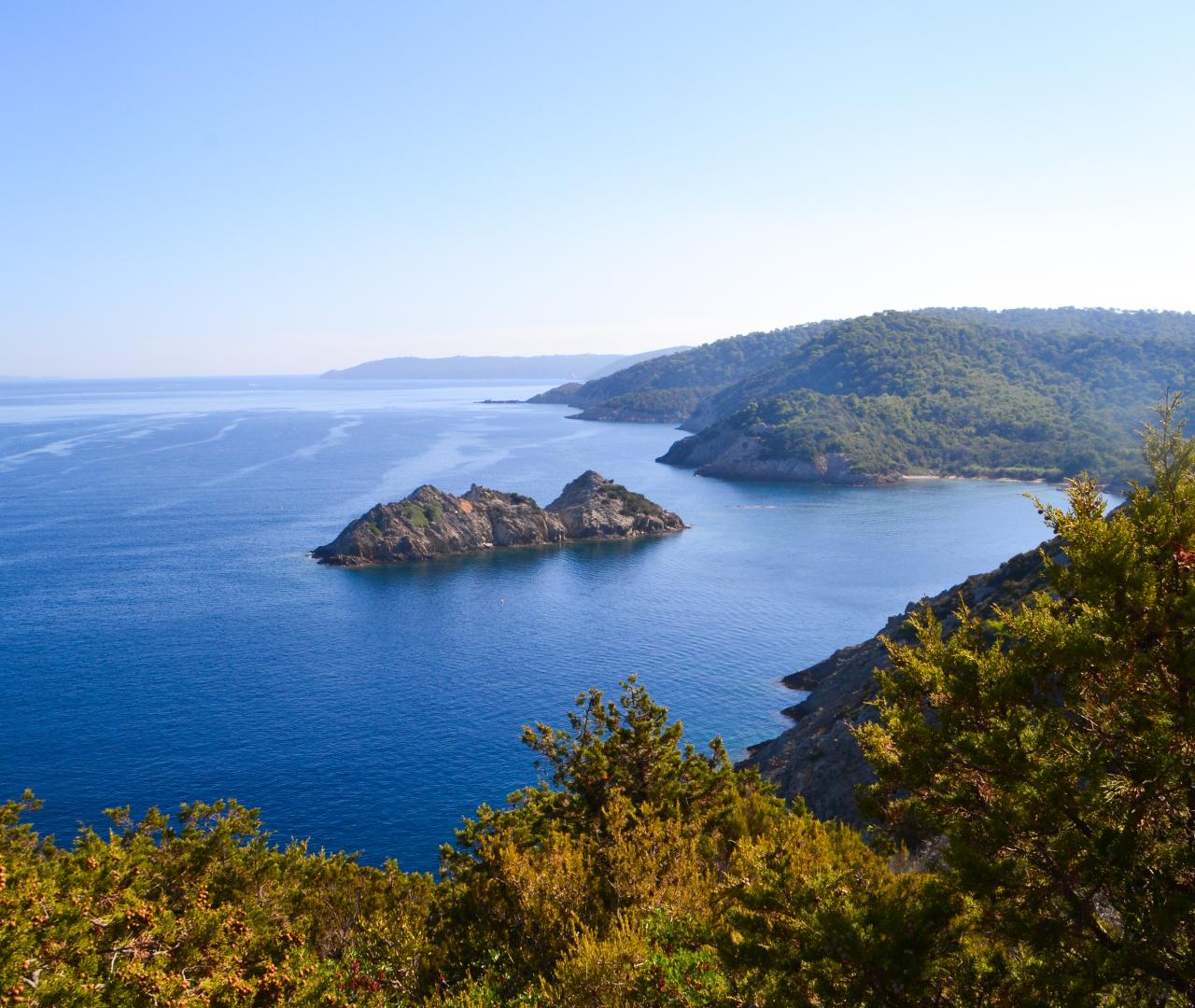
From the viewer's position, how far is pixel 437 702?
76.4 metres

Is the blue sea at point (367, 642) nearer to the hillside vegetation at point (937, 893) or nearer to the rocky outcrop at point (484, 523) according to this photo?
the rocky outcrop at point (484, 523)

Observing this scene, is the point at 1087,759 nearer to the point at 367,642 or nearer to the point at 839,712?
the point at 839,712

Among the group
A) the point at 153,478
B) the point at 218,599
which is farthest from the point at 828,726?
the point at 153,478

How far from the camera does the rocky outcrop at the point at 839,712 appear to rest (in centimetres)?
5131

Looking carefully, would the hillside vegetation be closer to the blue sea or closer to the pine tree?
the pine tree

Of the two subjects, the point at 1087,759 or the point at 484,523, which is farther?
the point at 484,523

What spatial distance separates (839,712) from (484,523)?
8788 cm

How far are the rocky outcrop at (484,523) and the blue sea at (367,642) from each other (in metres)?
4.75

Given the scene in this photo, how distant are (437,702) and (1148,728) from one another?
227ft

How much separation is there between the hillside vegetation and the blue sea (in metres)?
34.1

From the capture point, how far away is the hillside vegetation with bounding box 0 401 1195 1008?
1273cm

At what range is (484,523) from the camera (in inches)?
5551

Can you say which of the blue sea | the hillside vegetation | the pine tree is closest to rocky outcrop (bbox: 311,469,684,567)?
the blue sea

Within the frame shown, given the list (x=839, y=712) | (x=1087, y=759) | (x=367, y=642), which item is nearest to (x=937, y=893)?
(x=1087, y=759)
